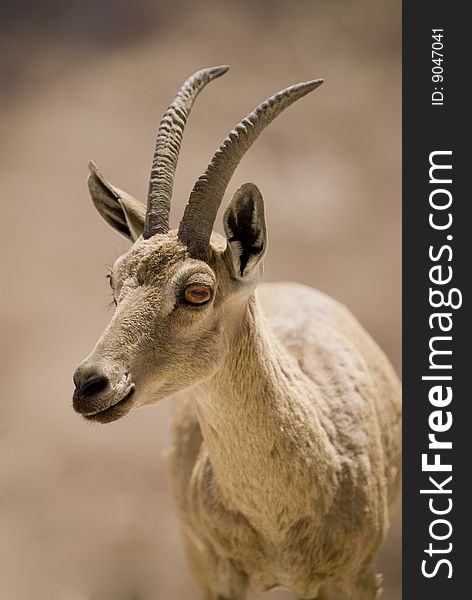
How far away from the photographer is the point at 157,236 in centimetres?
323

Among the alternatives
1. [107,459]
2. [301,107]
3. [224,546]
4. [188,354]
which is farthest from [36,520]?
[301,107]

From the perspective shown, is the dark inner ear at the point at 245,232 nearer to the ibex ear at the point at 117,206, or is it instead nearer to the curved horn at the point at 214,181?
the curved horn at the point at 214,181

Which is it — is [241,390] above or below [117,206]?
below

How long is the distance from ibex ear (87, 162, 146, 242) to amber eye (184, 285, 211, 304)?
0.55 m

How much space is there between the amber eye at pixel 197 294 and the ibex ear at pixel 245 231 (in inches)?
6.9

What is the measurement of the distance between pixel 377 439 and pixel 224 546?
868mm

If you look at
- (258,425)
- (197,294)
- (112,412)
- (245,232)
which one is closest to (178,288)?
(197,294)

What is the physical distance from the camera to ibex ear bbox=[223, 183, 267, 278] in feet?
10.4

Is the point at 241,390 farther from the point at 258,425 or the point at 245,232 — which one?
the point at 245,232

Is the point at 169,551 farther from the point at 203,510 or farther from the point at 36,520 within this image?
the point at 203,510

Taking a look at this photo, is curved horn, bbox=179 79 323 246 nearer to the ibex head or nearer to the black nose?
the ibex head

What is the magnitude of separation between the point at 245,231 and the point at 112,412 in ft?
2.73

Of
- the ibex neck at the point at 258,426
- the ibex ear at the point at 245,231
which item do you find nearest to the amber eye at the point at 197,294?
the ibex ear at the point at 245,231

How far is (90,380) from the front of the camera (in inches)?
112
